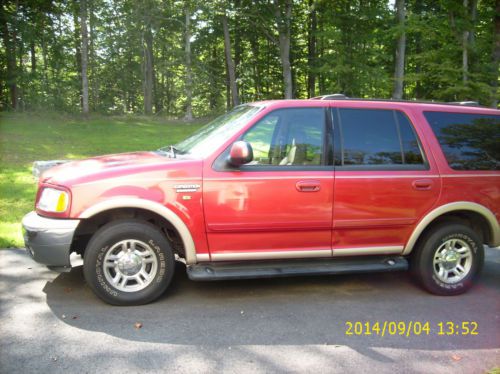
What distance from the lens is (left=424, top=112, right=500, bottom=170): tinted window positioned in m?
4.96

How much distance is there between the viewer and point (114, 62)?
3597cm

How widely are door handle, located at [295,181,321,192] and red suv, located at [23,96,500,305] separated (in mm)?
14

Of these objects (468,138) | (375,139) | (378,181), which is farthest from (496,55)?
(378,181)

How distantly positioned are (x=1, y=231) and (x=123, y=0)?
2732 cm

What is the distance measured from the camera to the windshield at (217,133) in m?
4.58

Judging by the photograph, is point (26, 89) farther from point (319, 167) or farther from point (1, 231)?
point (319, 167)

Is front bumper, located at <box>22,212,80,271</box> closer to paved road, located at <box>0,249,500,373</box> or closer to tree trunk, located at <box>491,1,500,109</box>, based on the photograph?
paved road, located at <box>0,249,500,373</box>

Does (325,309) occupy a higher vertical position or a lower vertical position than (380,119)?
lower

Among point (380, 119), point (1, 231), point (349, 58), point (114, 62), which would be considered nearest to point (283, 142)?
point (380, 119)

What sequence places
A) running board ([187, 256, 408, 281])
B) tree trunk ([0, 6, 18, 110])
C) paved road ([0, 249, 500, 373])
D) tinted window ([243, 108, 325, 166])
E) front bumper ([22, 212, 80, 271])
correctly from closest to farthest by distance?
paved road ([0, 249, 500, 373]) → front bumper ([22, 212, 80, 271]) → running board ([187, 256, 408, 281]) → tinted window ([243, 108, 325, 166]) → tree trunk ([0, 6, 18, 110])

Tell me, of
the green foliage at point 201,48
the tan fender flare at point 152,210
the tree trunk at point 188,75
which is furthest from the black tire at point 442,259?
the tree trunk at point 188,75

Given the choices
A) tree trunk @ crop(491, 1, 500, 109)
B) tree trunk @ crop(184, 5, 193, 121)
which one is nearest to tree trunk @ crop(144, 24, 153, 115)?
tree trunk @ crop(184, 5, 193, 121)

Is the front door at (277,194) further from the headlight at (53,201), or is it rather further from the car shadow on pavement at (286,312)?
the headlight at (53,201)
